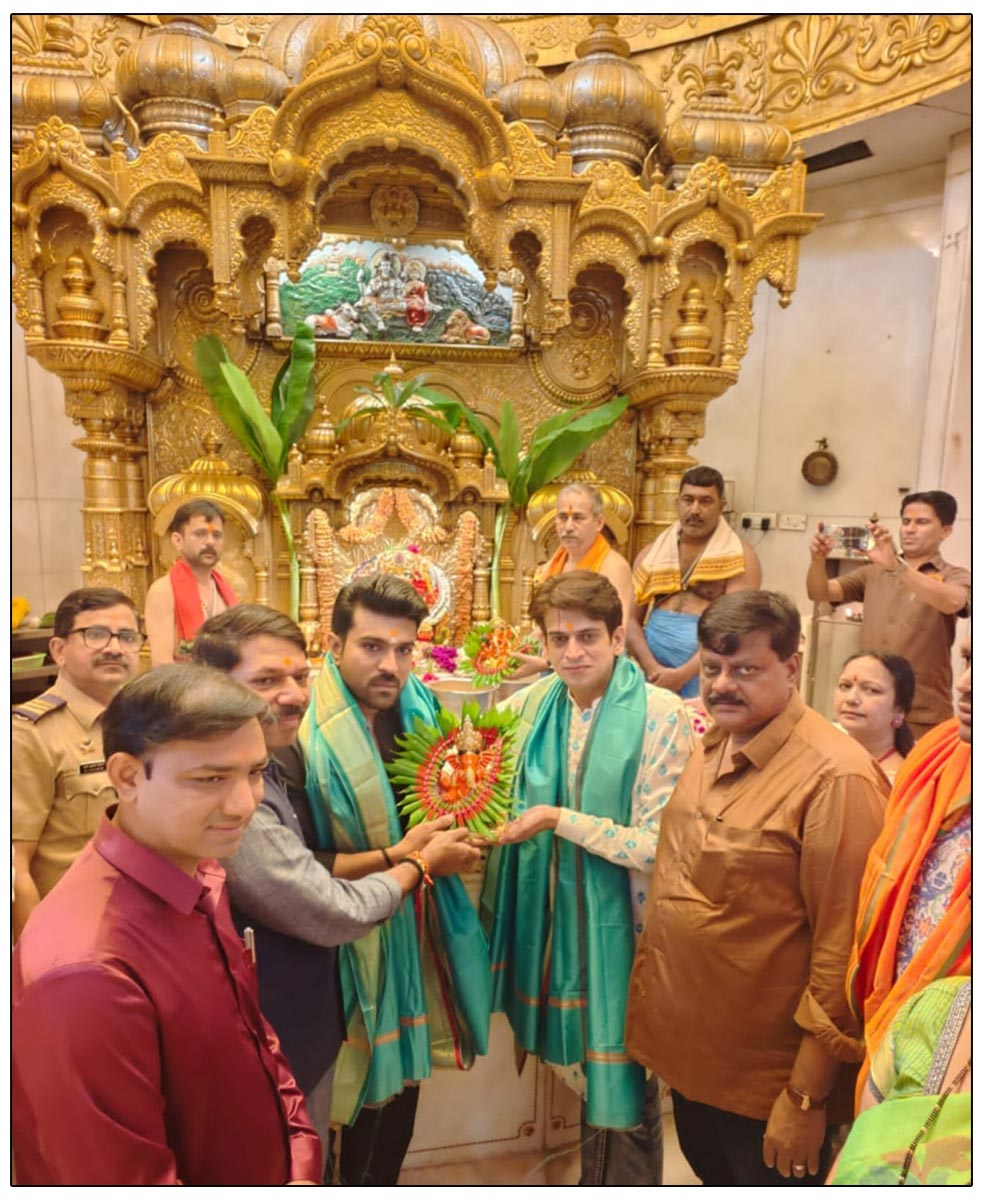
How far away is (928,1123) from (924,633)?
7.26 feet

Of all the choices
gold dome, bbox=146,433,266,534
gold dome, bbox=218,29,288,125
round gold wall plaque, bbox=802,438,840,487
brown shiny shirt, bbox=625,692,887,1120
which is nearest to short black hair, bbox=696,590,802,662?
brown shiny shirt, bbox=625,692,887,1120

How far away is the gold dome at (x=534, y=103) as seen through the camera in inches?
183

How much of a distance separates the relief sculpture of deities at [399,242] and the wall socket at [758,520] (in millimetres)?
1737

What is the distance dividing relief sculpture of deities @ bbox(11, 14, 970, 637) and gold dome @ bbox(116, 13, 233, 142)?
19 mm

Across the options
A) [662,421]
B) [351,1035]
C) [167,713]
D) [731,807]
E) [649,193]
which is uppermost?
[649,193]

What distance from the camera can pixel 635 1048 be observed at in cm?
158

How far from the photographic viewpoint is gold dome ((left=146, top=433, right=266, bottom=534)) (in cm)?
463

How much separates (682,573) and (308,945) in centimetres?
229

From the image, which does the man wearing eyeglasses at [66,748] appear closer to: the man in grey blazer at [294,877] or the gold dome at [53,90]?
the man in grey blazer at [294,877]

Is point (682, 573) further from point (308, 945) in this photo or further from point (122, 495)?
point (122, 495)

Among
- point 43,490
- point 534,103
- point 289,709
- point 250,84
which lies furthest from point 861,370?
point 43,490

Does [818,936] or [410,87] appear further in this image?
[410,87]

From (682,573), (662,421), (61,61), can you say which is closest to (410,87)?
(61,61)

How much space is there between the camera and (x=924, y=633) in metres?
2.75
